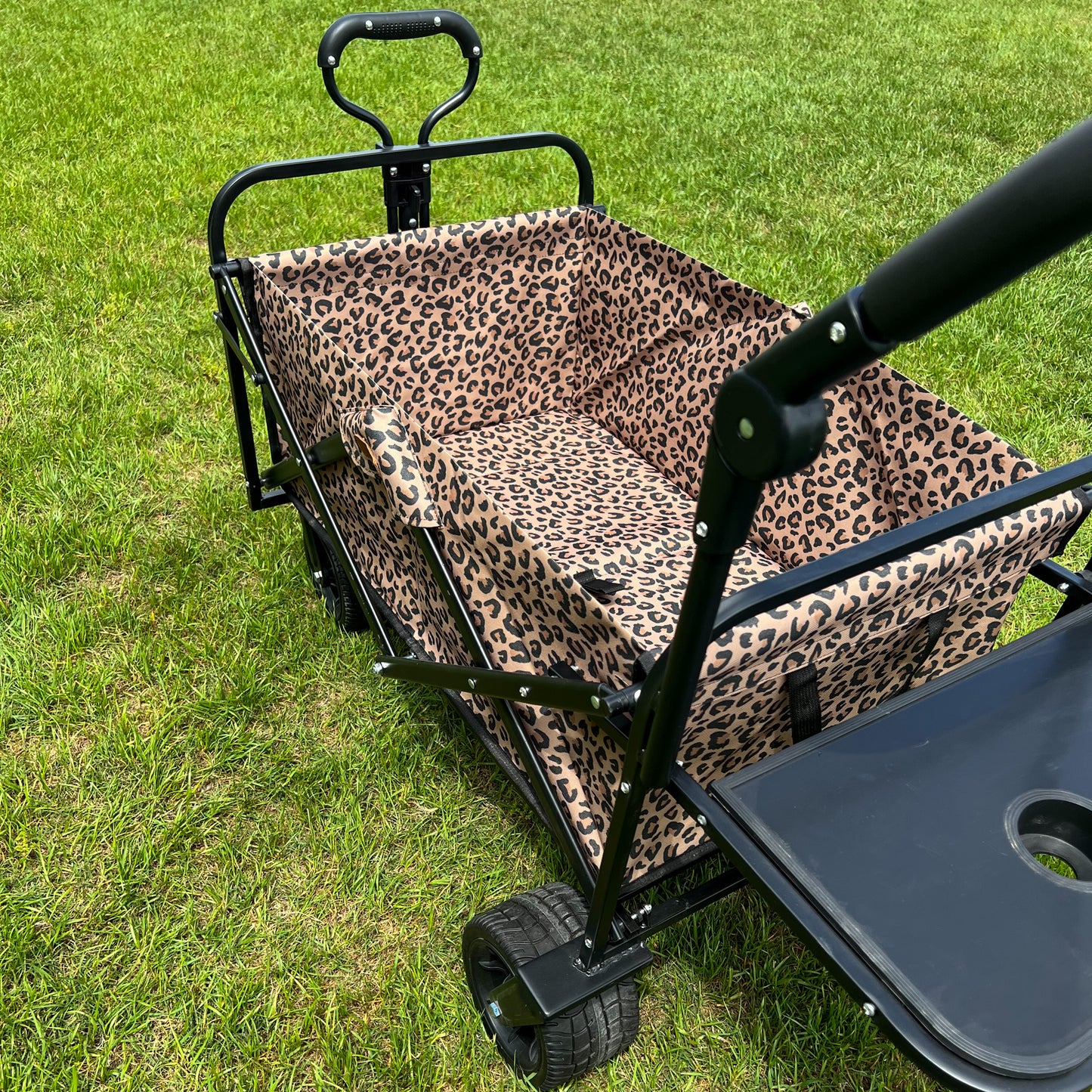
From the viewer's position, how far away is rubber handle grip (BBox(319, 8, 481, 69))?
1.96 metres

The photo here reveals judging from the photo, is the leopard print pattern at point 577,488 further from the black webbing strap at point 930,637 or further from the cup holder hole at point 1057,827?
the cup holder hole at point 1057,827

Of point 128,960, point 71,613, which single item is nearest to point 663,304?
point 71,613

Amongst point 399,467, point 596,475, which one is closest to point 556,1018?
point 399,467

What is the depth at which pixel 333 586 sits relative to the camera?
2.48 meters

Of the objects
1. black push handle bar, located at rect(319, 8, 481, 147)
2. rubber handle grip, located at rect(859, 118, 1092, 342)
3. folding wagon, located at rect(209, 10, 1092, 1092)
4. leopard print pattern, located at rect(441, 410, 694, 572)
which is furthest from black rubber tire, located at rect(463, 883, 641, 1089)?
black push handle bar, located at rect(319, 8, 481, 147)

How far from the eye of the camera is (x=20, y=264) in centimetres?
392

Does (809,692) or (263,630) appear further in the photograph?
(263,630)

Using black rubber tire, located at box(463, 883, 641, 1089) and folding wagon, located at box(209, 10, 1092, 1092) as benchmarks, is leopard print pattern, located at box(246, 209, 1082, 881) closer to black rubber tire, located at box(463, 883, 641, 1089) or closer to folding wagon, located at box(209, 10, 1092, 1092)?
folding wagon, located at box(209, 10, 1092, 1092)

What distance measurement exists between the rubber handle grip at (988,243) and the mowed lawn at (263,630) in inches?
58.9

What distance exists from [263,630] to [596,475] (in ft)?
2.99

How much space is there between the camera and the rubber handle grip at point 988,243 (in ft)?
1.76

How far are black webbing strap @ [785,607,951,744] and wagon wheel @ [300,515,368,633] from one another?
1267 millimetres

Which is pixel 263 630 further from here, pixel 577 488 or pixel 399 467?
pixel 399 467

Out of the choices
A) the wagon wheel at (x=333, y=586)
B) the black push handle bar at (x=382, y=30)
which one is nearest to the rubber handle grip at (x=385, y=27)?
the black push handle bar at (x=382, y=30)
